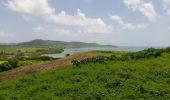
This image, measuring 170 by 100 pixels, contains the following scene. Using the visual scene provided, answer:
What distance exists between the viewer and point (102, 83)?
21844 mm

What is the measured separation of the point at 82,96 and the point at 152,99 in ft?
13.4

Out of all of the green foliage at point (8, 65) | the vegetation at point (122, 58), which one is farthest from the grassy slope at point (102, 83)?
the green foliage at point (8, 65)

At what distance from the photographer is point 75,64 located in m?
29.2

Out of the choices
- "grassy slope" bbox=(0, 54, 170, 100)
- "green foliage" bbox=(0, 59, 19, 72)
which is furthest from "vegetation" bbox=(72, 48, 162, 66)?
"green foliage" bbox=(0, 59, 19, 72)

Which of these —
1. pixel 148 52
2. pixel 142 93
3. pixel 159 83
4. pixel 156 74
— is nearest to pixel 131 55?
pixel 148 52

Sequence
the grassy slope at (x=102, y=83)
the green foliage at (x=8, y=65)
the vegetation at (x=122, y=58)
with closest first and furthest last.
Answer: the grassy slope at (x=102, y=83) < the vegetation at (x=122, y=58) < the green foliage at (x=8, y=65)

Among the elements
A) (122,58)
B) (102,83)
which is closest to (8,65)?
(122,58)

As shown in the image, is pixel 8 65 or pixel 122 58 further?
pixel 8 65

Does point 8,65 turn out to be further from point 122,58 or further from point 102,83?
point 102,83

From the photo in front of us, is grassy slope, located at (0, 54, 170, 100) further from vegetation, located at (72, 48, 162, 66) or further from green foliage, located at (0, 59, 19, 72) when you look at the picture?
green foliage, located at (0, 59, 19, 72)

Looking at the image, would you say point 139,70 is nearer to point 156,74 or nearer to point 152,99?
point 156,74

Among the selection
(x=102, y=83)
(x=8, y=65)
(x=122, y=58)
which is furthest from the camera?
(x=8, y=65)

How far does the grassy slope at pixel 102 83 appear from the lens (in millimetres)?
19172

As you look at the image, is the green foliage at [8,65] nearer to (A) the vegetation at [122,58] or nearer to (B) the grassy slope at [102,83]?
(A) the vegetation at [122,58]
